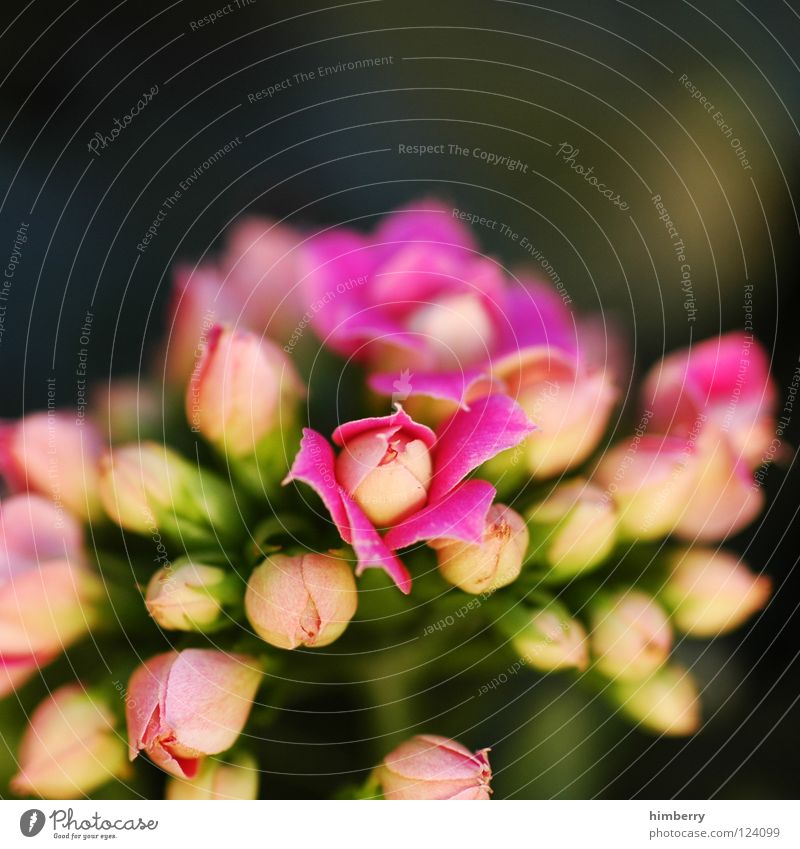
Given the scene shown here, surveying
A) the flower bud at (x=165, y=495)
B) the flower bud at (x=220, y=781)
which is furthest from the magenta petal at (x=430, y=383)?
the flower bud at (x=220, y=781)

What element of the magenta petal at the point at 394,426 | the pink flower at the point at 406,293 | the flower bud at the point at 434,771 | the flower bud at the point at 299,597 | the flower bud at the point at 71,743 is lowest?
the flower bud at the point at 434,771

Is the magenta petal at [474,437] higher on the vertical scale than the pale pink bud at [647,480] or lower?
higher

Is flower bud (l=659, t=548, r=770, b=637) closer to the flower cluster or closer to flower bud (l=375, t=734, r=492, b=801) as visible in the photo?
the flower cluster

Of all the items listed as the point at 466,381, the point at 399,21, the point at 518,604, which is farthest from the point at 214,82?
the point at 518,604

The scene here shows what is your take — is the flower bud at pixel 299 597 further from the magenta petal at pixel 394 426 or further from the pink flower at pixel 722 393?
the pink flower at pixel 722 393
